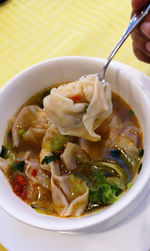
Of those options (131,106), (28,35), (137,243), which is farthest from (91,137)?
(28,35)

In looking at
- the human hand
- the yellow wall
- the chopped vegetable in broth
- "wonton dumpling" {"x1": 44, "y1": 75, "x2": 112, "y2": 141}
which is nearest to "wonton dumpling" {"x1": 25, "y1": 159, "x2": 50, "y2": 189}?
the chopped vegetable in broth

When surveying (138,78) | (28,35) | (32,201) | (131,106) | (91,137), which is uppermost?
(138,78)

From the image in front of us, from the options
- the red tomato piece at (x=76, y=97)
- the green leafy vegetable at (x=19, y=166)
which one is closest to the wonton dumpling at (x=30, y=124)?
the green leafy vegetable at (x=19, y=166)

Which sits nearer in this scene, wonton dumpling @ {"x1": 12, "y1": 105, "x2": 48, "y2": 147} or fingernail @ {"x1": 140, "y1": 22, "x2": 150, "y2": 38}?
fingernail @ {"x1": 140, "y1": 22, "x2": 150, "y2": 38}

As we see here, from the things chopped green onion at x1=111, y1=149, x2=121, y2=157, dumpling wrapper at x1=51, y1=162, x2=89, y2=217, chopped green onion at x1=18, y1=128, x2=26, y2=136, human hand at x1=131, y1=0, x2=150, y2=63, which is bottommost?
chopped green onion at x1=18, y1=128, x2=26, y2=136

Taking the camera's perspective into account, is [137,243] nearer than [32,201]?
Yes

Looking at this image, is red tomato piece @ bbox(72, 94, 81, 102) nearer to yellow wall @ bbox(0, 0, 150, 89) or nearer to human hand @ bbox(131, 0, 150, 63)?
human hand @ bbox(131, 0, 150, 63)

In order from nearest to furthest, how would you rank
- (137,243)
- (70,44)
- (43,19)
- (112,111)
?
(137,243) → (112,111) → (70,44) → (43,19)

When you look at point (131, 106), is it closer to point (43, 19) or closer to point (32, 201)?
point (32, 201)
